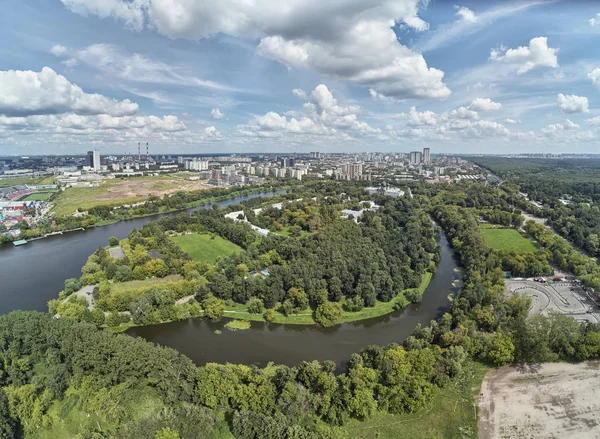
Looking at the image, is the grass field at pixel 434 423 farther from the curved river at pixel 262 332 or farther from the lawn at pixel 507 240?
the lawn at pixel 507 240

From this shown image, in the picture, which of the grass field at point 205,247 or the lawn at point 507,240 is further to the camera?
the lawn at point 507,240

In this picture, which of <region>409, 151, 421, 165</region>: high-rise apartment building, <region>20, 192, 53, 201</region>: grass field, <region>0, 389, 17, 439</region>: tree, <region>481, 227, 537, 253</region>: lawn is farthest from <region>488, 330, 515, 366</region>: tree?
<region>409, 151, 421, 165</region>: high-rise apartment building

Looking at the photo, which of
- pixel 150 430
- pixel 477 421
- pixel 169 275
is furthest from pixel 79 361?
pixel 477 421

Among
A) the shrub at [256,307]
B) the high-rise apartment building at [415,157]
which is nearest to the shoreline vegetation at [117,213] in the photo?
the shrub at [256,307]

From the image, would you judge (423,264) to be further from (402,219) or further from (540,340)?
(402,219)

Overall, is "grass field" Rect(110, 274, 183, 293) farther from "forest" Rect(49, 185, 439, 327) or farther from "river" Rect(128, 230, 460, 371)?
"river" Rect(128, 230, 460, 371)

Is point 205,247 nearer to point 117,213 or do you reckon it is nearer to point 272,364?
point 272,364
